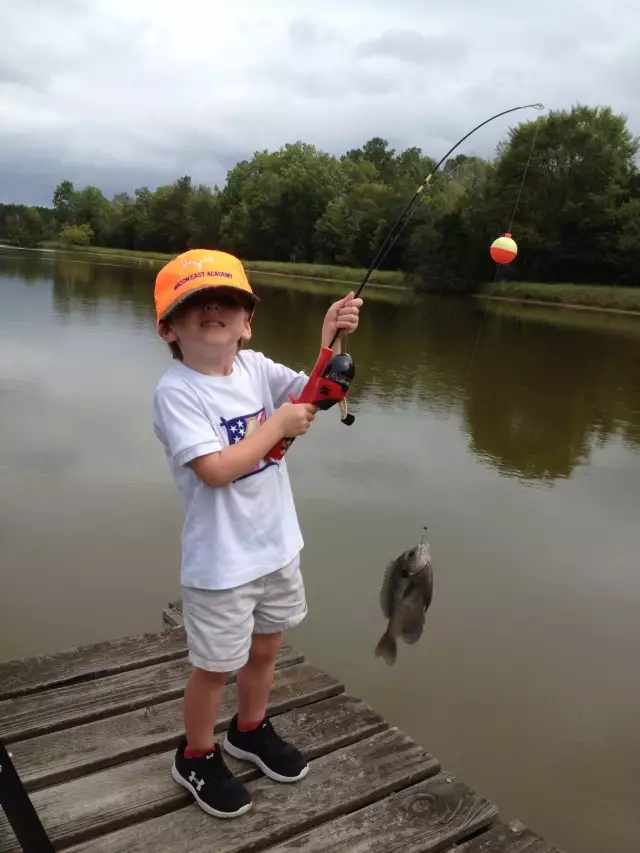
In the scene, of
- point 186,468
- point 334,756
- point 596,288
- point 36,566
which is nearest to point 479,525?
point 36,566

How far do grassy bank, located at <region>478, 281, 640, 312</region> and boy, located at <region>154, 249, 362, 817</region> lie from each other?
32.9 m

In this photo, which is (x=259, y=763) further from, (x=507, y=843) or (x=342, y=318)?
(x=342, y=318)

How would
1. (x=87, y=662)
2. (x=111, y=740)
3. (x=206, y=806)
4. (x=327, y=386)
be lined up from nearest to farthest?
(x=327, y=386)
(x=206, y=806)
(x=111, y=740)
(x=87, y=662)

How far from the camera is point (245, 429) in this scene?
2248mm

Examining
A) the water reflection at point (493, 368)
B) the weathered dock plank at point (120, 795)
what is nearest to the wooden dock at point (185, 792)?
the weathered dock plank at point (120, 795)

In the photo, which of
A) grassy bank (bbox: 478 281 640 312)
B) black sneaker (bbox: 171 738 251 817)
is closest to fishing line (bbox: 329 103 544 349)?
black sneaker (bbox: 171 738 251 817)

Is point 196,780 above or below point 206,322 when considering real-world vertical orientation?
below

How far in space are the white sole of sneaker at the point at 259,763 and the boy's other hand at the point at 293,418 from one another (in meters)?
1.14

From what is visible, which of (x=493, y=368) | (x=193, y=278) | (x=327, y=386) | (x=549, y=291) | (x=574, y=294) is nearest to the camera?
(x=193, y=278)

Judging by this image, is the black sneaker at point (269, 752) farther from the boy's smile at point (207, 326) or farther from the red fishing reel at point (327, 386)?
the boy's smile at point (207, 326)

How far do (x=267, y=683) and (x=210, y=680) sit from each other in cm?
29

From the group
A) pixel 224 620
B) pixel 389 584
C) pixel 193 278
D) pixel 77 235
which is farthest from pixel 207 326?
pixel 77 235

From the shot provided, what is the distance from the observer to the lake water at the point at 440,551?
12.9 feet

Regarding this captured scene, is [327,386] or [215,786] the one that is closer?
[327,386]
